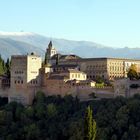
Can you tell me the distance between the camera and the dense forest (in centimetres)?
4300

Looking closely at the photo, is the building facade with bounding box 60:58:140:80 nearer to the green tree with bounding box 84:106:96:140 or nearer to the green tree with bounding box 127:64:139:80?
the green tree with bounding box 127:64:139:80

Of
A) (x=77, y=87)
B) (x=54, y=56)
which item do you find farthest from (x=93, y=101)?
(x=54, y=56)

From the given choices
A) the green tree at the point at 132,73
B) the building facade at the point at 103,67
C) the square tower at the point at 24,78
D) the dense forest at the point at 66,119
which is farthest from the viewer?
the building facade at the point at 103,67

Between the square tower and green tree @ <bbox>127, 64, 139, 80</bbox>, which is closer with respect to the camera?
the square tower

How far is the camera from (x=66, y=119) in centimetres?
4703

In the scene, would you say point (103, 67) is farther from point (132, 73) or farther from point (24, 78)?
point (24, 78)

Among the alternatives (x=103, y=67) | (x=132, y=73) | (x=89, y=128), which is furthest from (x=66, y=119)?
(x=89, y=128)

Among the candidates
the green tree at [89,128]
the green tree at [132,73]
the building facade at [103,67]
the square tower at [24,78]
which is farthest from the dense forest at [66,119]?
the building facade at [103,67]

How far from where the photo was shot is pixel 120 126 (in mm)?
43094

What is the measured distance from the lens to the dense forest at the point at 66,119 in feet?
141

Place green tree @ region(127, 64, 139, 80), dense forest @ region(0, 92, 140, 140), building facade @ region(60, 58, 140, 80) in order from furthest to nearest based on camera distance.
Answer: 1. building facade @ region(60, 58, 140, 80)
2. green tree @ region(127, 64, 139, 80)
3. dense forest @ region(0, 92, 140, 140)

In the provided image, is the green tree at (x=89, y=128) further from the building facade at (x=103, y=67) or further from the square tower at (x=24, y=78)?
the building facade at (x=103, y=67)

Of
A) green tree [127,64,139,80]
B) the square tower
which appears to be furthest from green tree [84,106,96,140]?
green tree [127,64,139,80]

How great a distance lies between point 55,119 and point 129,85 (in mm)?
6477
